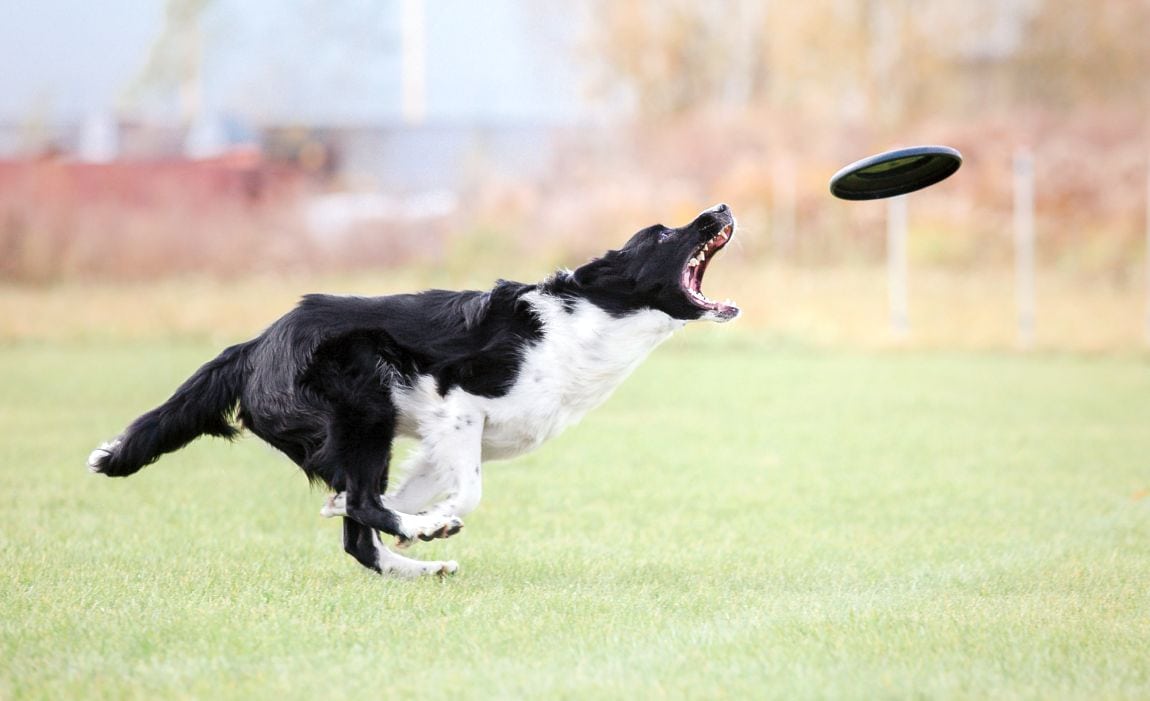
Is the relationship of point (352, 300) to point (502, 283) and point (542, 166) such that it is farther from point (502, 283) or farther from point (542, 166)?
point (542, 166)

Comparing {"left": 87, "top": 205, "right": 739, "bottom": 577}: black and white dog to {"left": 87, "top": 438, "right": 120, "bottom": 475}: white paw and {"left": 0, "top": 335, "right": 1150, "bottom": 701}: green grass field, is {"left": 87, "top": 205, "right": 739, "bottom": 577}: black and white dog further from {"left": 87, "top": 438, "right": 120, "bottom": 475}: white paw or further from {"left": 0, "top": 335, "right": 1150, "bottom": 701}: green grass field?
{"left": 0, "top": 335, "right": 1150, "bottom": 701}: green grass field

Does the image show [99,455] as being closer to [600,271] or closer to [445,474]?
[445,474]

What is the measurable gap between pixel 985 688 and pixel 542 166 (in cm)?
2290

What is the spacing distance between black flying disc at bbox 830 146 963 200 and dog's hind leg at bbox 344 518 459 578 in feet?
8.33

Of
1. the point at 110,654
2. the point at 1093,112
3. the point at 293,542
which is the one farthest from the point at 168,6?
the point at 110,654

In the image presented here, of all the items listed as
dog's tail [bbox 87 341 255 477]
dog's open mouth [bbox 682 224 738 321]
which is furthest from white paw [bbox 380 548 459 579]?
dog's open mouth [bbox 682 224 738 321]

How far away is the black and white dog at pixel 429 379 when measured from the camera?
5289 millimetres

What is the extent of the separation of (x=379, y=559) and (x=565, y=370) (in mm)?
1068

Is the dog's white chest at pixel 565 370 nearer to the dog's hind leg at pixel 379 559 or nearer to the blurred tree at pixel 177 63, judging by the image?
the dog's hind leg at pixel 379 559

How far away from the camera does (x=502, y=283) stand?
559 centimetres

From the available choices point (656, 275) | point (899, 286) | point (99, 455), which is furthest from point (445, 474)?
point (899, 286)

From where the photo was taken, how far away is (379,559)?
557 cm

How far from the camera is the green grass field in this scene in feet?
13.4

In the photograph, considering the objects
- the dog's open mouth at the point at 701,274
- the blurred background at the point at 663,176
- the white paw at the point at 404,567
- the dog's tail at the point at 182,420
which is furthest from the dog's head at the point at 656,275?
the blurred background at the point at 663,176
